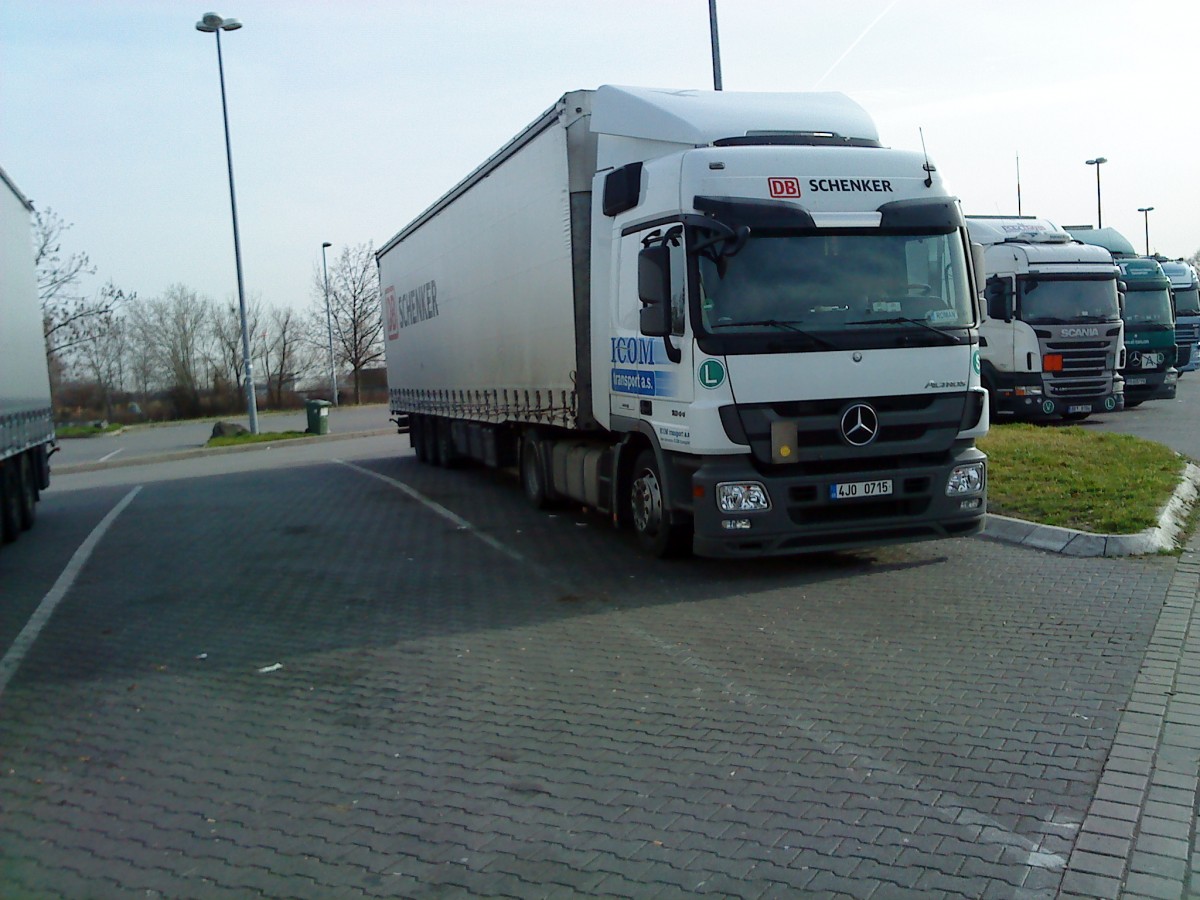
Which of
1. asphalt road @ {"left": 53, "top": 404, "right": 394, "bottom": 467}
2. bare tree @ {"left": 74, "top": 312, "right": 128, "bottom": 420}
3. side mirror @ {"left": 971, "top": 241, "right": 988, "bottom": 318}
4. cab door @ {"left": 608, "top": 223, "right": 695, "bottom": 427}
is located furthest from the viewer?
bare tree @ {"left": 74, "top": 312, "right": 128, "bottom": 420}

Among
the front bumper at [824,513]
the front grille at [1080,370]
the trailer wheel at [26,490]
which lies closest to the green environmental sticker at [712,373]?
the front bumper at [824,513]

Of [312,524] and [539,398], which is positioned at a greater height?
[539,398]

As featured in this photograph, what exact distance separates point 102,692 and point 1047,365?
17.5m

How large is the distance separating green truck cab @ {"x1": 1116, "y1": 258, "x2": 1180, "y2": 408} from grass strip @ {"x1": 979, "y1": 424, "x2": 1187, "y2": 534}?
31.6ft

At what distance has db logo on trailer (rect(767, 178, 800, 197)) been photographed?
8.62m

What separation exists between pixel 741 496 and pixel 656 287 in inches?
67.8

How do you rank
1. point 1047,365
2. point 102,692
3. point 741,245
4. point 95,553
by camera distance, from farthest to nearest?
point 1047,365, point 95,553, point 741,245, point 102,692

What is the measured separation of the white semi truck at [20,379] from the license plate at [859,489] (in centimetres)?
904

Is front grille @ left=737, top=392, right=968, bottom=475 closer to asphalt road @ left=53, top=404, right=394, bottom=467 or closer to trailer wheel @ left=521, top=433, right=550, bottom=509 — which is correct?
trailer wheel @ left=521, top=433, right=550, bottom=509

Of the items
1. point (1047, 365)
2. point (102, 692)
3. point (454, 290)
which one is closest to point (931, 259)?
point (102, 692)

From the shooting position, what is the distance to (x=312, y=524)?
13312 mm

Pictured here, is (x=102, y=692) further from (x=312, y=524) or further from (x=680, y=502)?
(x=312, y=524)

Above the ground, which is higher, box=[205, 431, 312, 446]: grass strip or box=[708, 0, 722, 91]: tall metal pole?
box=[708, 0, 722, 91]: tall metal pole

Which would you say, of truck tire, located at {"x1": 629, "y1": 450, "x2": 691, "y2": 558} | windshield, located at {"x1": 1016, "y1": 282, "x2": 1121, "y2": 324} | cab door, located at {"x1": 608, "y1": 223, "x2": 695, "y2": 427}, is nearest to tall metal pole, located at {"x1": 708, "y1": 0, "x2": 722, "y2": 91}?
windshield, located at {"x1": 1016, "y1": 282, "x2": 1121, "y2": 324}
